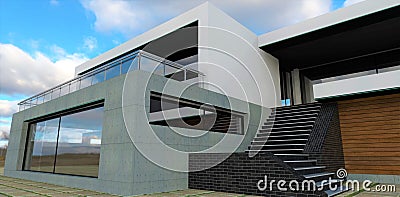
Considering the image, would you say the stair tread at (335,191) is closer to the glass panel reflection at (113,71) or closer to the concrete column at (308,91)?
the glass panel reflection at (113,71)

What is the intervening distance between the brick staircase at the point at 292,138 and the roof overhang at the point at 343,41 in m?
2.50

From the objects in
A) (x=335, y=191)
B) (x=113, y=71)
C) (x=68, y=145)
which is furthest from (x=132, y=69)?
(x=335, y=191)

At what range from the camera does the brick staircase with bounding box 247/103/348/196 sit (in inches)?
189

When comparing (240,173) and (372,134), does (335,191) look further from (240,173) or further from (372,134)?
(372,134)

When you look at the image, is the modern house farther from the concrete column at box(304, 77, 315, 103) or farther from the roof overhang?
the concrete column at box(304, 77, 315, 103)

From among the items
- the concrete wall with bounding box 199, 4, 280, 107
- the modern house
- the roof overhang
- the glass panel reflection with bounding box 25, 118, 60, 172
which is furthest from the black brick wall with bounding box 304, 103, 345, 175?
the glass panel reflection with bounding box 25, 118, 60, 172

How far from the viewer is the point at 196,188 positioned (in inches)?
201

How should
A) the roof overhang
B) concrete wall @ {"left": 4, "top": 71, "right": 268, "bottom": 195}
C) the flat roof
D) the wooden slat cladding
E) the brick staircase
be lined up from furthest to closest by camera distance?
the roof overhang, the flat roof, the wooden slat cladding, the brick staircase, concrete wall @ {"left": 4, "top": 71, "right": 268, "bottom": 195}

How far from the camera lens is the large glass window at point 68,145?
218 inches

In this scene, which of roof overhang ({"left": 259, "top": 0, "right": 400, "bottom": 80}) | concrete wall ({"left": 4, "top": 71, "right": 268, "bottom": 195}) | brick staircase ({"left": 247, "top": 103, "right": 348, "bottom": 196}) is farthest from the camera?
roof overhang ({"left": 259, "top": 0, "right": 400, "bottom": 80})

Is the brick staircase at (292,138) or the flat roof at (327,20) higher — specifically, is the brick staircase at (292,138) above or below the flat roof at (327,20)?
below

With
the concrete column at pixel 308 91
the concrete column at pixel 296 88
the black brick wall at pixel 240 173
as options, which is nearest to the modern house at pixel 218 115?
the black brick wall at pixel 240 173

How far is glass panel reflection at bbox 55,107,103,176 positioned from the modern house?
0.03 meters

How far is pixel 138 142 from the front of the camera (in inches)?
175
